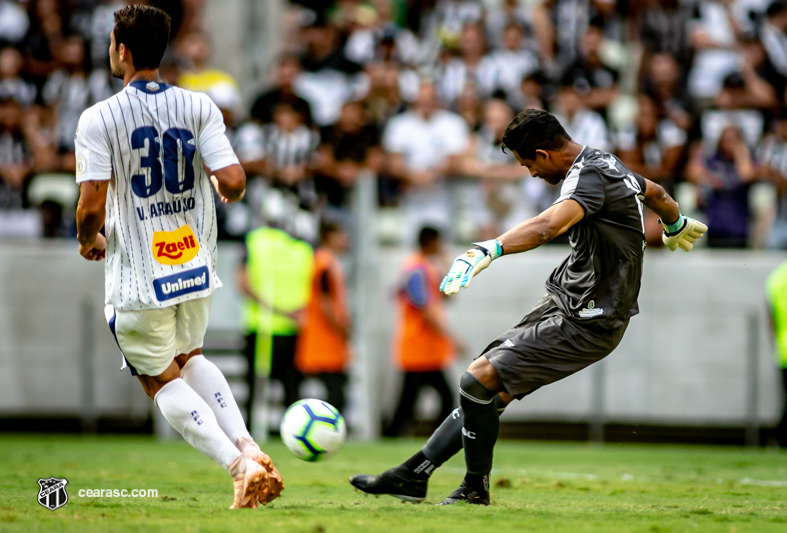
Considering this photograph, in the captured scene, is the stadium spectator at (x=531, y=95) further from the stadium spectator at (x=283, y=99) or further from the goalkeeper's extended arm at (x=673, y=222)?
the goalkeeper's extended arm at (x=673, y=222)

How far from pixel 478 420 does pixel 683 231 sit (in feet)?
6.03

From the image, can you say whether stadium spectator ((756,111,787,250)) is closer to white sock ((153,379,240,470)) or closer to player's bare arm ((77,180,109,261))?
white sock ((153,379,240,470))

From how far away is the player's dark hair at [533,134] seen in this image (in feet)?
18.6

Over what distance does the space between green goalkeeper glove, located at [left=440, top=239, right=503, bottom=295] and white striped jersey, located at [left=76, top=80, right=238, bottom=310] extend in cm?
139

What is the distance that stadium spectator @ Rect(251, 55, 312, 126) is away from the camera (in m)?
13.1

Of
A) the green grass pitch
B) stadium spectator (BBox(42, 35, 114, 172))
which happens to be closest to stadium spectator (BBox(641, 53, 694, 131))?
the green grass pitch

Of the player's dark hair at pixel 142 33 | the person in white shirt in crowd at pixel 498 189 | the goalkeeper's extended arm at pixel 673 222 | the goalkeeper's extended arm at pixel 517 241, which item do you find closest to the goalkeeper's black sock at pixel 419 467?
the goalkeeper's extended arm at pixel 517 241

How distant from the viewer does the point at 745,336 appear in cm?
1271

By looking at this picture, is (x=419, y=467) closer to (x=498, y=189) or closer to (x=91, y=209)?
(x=91, y=209)

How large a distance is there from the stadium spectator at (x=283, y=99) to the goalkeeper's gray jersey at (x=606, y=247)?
773 centimetres

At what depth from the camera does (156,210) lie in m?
5.41

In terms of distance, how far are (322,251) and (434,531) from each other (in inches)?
280

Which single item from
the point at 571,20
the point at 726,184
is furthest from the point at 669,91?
the point at 571,20

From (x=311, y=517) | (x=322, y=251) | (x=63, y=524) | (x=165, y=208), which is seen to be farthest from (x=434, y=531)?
(x=322, y=251)
